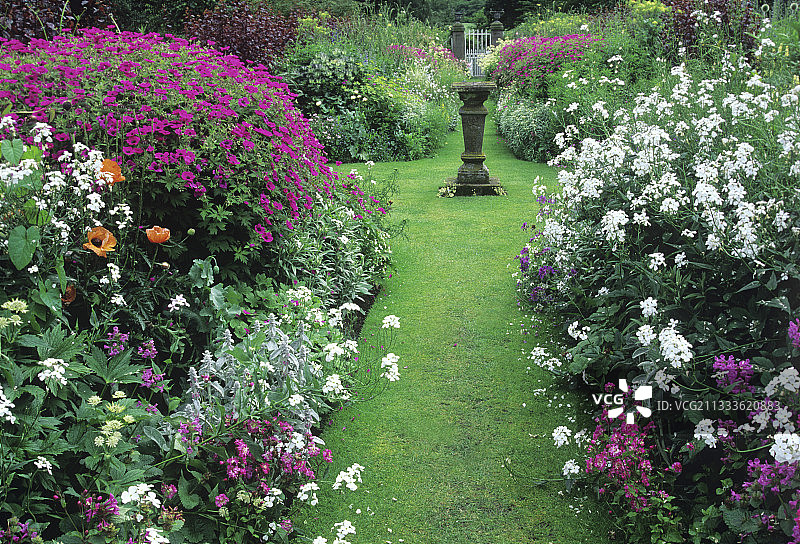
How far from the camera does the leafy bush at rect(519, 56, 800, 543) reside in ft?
7.72

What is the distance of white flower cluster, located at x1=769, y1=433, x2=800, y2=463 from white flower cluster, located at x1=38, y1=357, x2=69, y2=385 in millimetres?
2248

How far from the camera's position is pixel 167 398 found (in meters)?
2.75

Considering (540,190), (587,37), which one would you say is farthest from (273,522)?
(587,37)

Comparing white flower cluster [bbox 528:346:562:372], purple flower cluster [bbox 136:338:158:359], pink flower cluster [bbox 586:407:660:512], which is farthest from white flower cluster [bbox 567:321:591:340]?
purple flower cluster [bbox 136:338:158:359]

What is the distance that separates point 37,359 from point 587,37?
1210 centimetres

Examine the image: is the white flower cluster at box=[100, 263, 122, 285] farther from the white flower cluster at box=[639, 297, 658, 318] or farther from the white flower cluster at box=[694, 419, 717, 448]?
the white flower cluster at box=[694, 419, 717, 448]

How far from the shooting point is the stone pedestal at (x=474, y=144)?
8.40m

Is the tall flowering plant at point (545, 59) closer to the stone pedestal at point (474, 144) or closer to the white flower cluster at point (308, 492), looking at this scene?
the stone pedestal at point (474, 144)

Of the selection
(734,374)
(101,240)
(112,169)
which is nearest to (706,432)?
(734,374)

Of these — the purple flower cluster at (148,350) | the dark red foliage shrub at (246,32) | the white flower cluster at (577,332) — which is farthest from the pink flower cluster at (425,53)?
the purple flower cluster at (148,350)

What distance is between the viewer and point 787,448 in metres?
2.02

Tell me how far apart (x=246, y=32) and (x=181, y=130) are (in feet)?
28.1

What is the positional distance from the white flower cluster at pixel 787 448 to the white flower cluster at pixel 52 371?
7.38 ft

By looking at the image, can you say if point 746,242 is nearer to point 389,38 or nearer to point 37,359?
point 37,359
